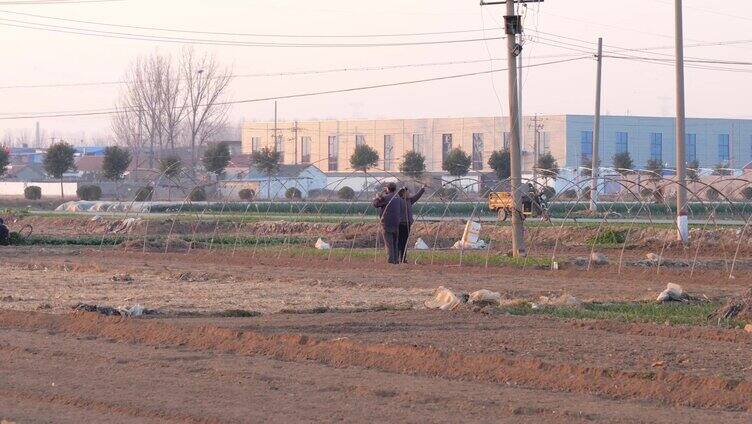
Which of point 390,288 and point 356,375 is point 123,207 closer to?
point 390,288

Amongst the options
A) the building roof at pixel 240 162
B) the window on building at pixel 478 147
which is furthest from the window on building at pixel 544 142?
the building roof at pixel 240 162

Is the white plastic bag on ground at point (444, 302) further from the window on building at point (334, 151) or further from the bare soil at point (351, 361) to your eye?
the window on building at point (334, 151)

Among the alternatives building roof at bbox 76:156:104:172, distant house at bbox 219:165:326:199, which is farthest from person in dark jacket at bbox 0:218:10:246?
building roof at bbox 76:156:104:172

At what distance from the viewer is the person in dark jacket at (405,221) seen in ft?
82.0

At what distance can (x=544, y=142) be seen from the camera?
274 ft

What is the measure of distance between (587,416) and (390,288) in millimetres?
11587

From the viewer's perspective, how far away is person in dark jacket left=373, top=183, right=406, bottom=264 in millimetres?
24672

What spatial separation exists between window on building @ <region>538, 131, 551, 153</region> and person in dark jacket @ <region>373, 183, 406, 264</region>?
58.9m

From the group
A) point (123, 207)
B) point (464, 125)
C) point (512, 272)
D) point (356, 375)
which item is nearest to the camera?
point (356, 375)

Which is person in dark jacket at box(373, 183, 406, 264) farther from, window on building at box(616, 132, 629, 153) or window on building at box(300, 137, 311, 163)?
window on building at box(300, 137, 311, 163)

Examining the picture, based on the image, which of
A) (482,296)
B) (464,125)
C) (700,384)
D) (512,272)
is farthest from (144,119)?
(700,384)

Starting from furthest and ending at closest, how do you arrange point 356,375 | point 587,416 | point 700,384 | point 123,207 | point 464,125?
1. point 464,125
2. point 123,207
3. point 356,375
4. point 700,384
5. point 587,416

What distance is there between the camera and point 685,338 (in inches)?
513

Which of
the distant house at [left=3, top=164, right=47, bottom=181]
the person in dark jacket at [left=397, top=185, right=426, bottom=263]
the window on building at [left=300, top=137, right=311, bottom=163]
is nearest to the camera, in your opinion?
the person in dark jacket at [left=397, top=185, right=426, bottom=263]
